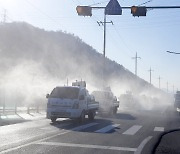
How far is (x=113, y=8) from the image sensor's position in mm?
20547

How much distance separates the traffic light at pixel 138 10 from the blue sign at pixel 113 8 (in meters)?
1.01

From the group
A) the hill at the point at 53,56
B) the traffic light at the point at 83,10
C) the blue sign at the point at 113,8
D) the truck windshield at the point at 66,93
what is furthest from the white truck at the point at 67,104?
the hill at the point at 53,56

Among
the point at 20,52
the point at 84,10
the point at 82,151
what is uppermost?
the point at 20,52

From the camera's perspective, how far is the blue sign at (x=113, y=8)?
20.4 meters

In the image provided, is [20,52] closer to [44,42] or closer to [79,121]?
[44,42]

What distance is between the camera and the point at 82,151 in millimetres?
11555

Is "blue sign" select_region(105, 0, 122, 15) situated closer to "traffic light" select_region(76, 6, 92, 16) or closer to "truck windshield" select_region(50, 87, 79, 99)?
"traffic light" select_region(76, 6, 92, 16)

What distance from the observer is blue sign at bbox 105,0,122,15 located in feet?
66.9

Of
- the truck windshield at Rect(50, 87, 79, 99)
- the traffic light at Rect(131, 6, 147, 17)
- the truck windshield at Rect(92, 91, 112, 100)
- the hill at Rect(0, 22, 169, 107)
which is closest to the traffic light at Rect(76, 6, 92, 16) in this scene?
the traffic light at Rect(131, 6, 147, 17)

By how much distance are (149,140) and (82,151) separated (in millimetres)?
4198

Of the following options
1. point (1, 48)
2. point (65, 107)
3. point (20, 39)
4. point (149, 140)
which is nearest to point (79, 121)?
point (65, 107)

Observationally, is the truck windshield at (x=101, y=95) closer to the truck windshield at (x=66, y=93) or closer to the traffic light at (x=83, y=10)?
the truck windshield at (x=66, y=93)

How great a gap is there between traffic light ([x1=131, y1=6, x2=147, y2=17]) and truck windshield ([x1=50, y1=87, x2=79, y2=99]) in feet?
18.2

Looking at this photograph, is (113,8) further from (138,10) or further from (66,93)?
(66,93)
